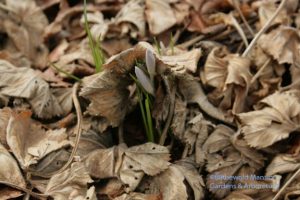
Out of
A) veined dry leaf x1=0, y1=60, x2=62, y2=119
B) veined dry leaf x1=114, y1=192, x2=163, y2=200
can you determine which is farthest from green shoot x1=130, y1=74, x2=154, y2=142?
veined dry leaf x1=0, y1=60, x2=62, y2=119

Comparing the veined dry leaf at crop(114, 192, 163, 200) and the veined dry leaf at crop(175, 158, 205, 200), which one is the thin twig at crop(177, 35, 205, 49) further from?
the veined dry leaf at crop(114, 192, 163, 200)

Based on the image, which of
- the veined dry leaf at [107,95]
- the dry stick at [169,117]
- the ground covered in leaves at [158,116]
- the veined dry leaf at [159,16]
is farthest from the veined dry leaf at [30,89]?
the veined dry leaf at [159,16]

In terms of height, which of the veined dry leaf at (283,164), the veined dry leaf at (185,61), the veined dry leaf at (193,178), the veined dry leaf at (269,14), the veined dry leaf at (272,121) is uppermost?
the veined dry leaf at (185,61)

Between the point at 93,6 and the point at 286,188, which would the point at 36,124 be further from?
the point at 286,188

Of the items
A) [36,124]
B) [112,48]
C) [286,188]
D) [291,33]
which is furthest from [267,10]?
[36,124]

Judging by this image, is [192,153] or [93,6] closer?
[192,153]

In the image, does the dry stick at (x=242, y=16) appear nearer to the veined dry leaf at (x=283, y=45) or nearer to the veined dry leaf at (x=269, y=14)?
the veined dry leaf at (x=269, y=14)
